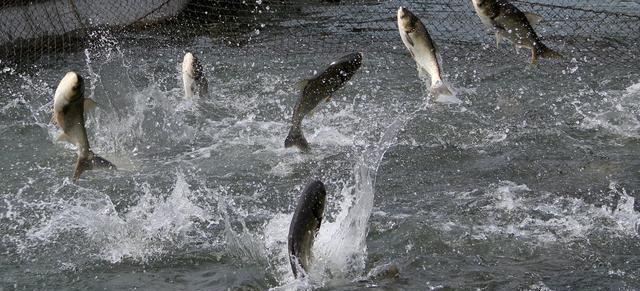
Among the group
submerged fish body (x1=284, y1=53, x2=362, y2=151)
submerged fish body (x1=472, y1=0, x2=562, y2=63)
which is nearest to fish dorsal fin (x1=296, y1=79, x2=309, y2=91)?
submerged fish body (x1=284, y1=53, x2=362, y2=151)

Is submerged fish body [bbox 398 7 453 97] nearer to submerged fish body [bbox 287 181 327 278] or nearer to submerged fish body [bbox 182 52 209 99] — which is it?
submerged fish body [bbox 182 52 209 99]

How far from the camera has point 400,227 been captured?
5.34 metres

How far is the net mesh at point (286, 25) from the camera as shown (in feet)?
32.0

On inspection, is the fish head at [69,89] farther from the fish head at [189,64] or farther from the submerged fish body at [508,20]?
the submerged fish body at [508,20]

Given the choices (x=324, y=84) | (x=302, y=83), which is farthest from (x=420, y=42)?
(x=302, y=83)

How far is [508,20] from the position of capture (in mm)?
6914

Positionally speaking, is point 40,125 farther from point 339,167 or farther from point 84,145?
point 339,167

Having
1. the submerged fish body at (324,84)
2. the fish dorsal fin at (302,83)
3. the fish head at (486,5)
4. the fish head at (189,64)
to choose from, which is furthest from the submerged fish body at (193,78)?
the fish head at (486,5)

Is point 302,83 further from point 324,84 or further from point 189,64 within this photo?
point 189,64

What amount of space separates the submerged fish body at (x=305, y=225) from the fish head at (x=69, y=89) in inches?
72.6

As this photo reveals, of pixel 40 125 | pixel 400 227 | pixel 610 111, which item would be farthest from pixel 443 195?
pixel 40 125

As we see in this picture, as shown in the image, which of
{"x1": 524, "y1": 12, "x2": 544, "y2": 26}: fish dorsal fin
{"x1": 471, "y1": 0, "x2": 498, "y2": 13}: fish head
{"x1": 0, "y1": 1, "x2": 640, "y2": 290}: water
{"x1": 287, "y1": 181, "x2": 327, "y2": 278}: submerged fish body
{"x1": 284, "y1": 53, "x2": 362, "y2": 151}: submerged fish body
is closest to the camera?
{"x1": 287, "y1": 181, "x2": 327, "y2": 278}: submerged fish body

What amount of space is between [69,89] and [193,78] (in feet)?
8.86

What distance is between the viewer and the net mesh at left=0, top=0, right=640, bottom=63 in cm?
974
